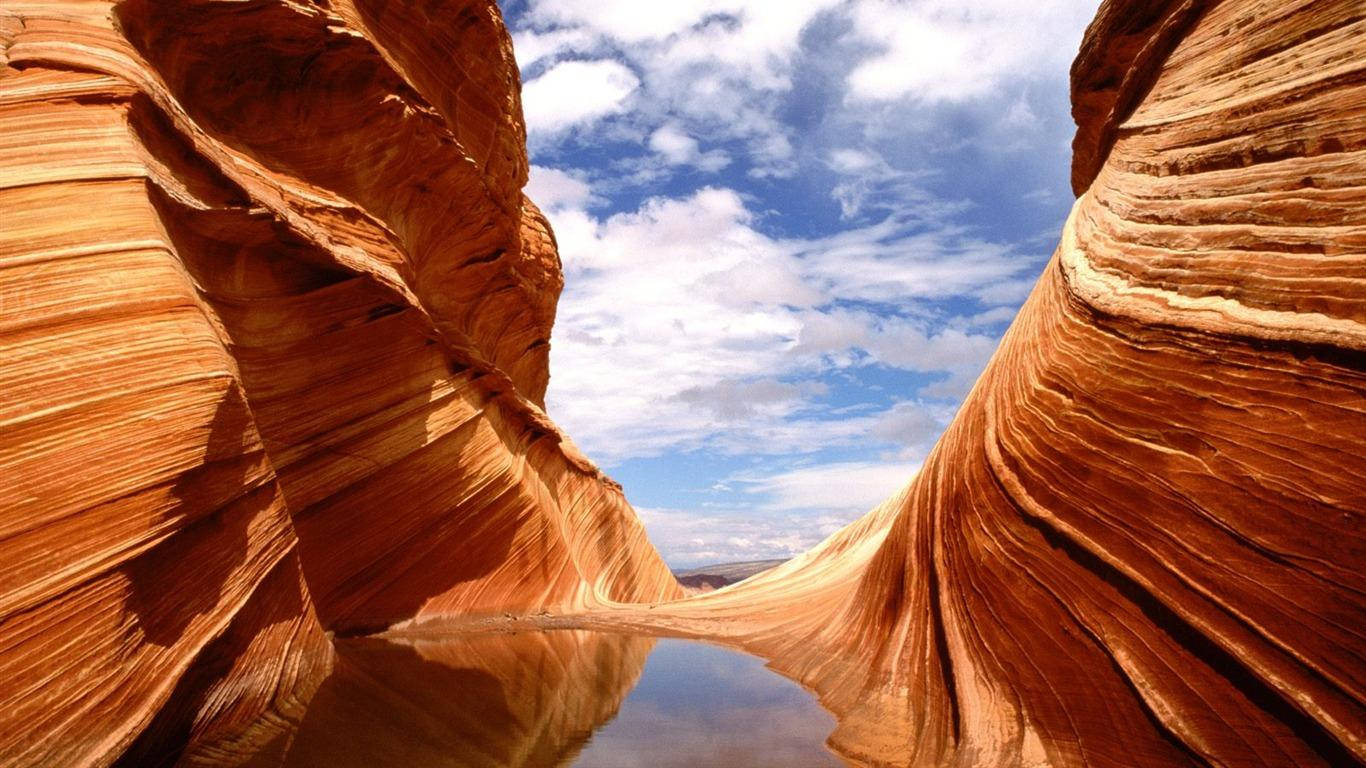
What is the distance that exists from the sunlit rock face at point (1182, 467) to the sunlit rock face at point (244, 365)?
2626 mm

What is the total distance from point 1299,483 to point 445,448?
5.72 metres

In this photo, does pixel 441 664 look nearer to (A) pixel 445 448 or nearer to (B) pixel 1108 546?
(A) pixel 445 448

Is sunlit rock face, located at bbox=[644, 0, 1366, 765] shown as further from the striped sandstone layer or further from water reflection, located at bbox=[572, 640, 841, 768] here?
water reflection, located at bbox=[572, 640, 841, 768]

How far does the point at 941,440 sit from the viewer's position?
4.66m

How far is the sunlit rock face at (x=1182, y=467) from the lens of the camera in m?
2.01

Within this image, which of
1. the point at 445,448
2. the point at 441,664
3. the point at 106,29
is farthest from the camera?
the point at 445,448

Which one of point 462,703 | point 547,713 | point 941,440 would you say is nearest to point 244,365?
point 462,703

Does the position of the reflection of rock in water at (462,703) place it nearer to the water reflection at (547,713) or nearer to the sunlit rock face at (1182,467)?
the water reflection at (547,713)

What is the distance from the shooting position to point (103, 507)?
2.61 meters

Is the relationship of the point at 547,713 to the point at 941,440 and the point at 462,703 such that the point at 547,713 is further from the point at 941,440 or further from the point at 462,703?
the point at 941,440

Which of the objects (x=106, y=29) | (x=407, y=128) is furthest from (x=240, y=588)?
(x=407, y=128)

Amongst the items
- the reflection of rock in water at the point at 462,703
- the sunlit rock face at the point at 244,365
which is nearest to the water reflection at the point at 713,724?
the reflection of rock in water at the point at 462,703

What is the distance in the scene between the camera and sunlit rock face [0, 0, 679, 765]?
2559 mm

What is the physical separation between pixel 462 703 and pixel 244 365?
2.56 m
